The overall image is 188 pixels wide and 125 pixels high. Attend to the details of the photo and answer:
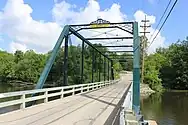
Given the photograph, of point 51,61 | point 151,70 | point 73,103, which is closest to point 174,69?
point 151,70

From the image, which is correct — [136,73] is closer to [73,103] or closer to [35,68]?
[73,103]

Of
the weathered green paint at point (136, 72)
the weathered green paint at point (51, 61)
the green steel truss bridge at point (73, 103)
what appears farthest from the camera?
the weathered green paint at point (51, 61)

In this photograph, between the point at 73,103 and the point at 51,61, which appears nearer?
Answer: the point at 73,103

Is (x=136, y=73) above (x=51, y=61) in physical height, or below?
below

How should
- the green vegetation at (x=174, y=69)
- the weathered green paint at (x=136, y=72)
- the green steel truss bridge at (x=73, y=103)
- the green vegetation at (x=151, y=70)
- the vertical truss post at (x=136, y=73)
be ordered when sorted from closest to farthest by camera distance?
the green steel truss bridge at (x=73, y=103) < the vertical truss post at (x=136, y=73) < the weathered green paint at (x=136, y=72) < the green vegetation at (x=151, y=70) < the green vegetation at (x=174, y=69)

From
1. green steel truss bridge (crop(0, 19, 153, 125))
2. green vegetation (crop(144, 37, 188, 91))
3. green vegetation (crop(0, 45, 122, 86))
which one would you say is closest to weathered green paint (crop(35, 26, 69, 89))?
green steel truss bridge (crop(0, 19, 153, 125))

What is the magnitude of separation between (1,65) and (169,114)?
91.8 m

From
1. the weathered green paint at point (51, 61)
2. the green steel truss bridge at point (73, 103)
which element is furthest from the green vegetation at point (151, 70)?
the weathered green paint at point (51, 61)

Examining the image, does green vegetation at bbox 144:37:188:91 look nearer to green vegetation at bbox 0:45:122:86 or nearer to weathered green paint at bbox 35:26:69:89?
green vegetation at bbox 0:45:122:86

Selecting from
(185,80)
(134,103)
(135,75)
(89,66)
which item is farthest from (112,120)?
(185,80)

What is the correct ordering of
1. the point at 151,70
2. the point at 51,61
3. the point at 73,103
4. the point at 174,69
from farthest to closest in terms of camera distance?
1. the point at 174,69
2. the point at 151,70
3. the point at 51,61
4. the point at 73,103

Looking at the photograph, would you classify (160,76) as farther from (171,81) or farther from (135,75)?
(135,75)

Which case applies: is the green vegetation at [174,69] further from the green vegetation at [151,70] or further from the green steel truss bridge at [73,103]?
the green steel truss bridge at [73,103]

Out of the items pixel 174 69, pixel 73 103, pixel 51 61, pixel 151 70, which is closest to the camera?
pixel 73 103
